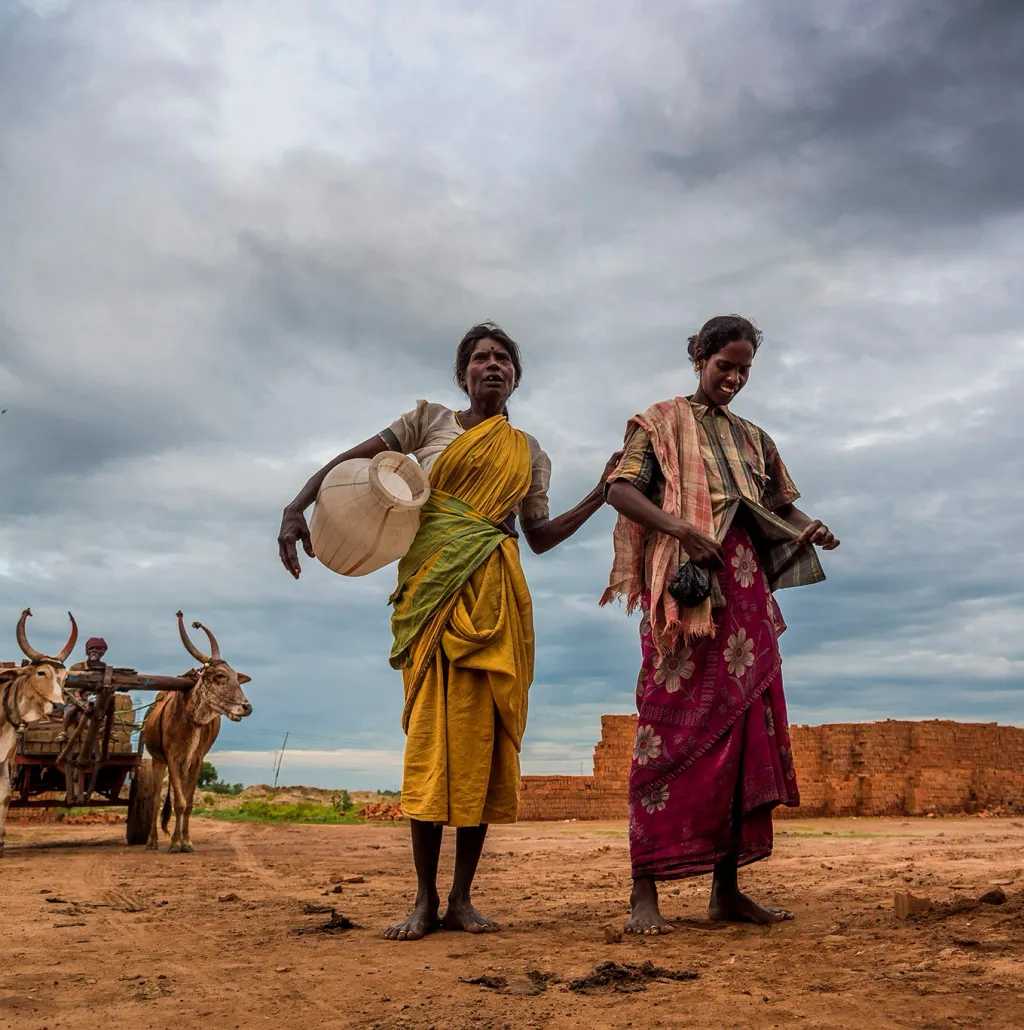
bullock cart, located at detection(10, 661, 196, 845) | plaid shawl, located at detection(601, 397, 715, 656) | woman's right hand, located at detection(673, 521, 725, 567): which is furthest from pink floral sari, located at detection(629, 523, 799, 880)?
bullock cart, located at detection(10, 661, 196, 845)

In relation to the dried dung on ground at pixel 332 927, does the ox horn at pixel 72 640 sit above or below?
above

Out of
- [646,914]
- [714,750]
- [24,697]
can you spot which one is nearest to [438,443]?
[714,750]

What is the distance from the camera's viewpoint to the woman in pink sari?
3852 millimetres

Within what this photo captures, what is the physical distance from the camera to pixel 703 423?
4.37m

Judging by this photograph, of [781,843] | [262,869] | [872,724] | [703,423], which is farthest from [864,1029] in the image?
[872,724]

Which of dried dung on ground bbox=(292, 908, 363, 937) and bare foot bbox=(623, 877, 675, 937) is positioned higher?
bare foot bbox=(623, 877, 675, 937)

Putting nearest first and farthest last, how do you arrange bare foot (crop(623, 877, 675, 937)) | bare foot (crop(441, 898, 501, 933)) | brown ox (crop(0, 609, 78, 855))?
bare foot (crop(623, 877, 675, 937))
bare foot (crop(441, 898, 501, 933))
brown ox (crop(0, 609, 78, 855))

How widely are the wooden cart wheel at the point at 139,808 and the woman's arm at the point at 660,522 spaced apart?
8.70 metres

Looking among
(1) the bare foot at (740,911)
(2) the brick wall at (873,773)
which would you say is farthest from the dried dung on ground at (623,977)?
(2) the brick wall at (873,773)

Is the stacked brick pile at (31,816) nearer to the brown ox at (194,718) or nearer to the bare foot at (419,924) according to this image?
the brown ox at (194,718)

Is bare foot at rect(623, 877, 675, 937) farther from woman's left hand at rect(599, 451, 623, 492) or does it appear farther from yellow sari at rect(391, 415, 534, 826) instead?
woman's left hand at rect(599, 451, 623, 492)

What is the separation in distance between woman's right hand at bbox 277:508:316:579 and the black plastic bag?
5.15ft

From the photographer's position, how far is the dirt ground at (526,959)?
8.38 ft

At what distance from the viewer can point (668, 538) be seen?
4.11m
